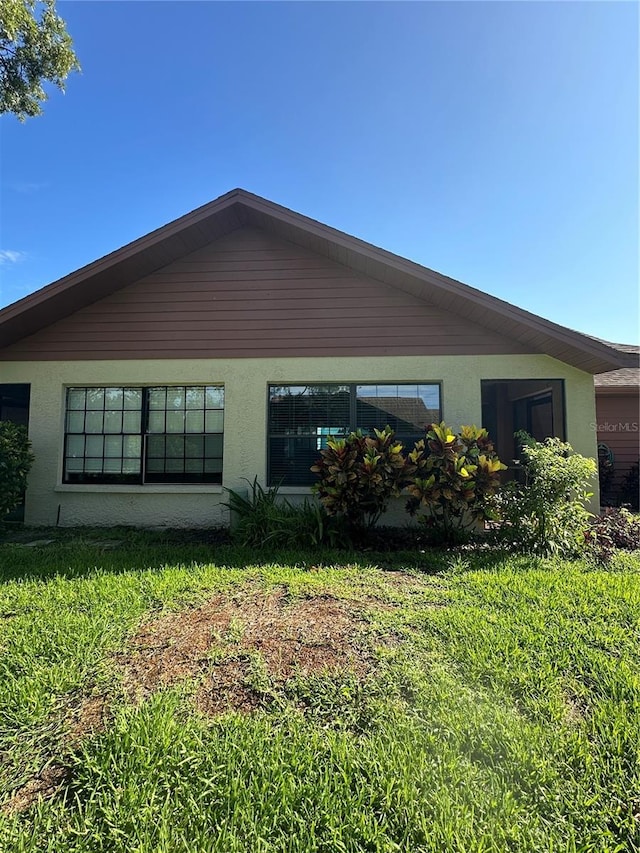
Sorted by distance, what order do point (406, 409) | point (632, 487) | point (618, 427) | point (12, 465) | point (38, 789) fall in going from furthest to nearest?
point (618, 427)
point (632, 487)
point (406, 409)
point (12, 465)
point (38, 789)

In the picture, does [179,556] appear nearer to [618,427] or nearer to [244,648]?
[244,648]

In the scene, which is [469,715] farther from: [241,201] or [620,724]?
[241,201]

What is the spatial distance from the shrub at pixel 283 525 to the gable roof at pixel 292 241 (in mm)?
4039

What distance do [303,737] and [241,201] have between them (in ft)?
24.2

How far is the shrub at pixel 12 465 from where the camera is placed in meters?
6.55

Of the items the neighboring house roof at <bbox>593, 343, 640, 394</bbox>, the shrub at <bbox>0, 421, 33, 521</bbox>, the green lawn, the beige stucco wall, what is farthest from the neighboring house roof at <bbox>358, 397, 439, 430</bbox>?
the shrub at <bbox>0, 421, 33, 521</bbox>

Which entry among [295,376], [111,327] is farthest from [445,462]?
[111,327]

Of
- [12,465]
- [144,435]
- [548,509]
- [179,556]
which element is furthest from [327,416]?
[12,465]

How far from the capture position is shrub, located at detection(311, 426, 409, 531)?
5828 millimetres

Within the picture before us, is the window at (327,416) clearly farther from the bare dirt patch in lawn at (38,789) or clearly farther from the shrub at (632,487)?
the shrub at (632,487)

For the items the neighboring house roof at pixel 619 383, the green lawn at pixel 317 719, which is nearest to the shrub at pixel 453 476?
the green lawn at pixel 317 719

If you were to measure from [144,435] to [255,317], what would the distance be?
9.97 feet

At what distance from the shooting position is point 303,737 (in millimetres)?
2131

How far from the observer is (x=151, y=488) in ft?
24.6
